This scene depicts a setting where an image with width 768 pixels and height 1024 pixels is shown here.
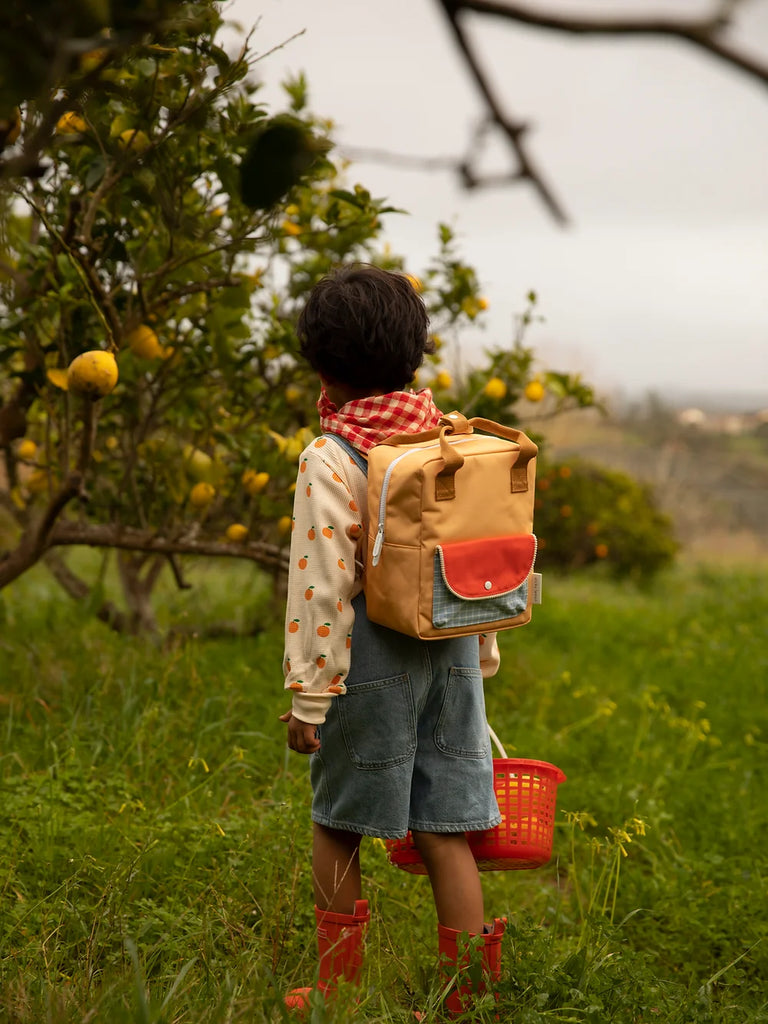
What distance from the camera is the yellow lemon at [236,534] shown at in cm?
298

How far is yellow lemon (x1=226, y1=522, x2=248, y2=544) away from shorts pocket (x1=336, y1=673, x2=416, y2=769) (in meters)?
1.22

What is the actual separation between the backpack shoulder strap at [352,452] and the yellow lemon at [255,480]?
3.57ft

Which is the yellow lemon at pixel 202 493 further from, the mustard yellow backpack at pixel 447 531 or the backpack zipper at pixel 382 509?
the backpack zipper at pixel 382 509

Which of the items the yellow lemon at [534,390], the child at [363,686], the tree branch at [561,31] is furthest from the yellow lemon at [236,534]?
the tree branch at [561,31]

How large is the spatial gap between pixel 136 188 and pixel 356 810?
1258 millimetres

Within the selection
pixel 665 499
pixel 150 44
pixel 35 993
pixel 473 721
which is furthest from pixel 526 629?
pixel 665 499

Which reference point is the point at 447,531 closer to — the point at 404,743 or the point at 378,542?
the point at 378,542

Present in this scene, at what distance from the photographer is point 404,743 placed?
1833 mm

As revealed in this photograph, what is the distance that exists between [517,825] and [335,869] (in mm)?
350

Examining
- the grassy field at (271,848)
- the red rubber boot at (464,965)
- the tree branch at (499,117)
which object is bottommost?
the grassy field at (271,848)

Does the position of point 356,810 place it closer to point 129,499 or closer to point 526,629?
point 129,499

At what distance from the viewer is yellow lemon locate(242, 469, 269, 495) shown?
2963 mm

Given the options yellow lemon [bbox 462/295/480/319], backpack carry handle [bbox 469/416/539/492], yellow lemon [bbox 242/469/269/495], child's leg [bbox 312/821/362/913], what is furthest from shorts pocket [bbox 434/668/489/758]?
yellow lemon [bbox 462/295/480/319]

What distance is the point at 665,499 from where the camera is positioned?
12.0m
